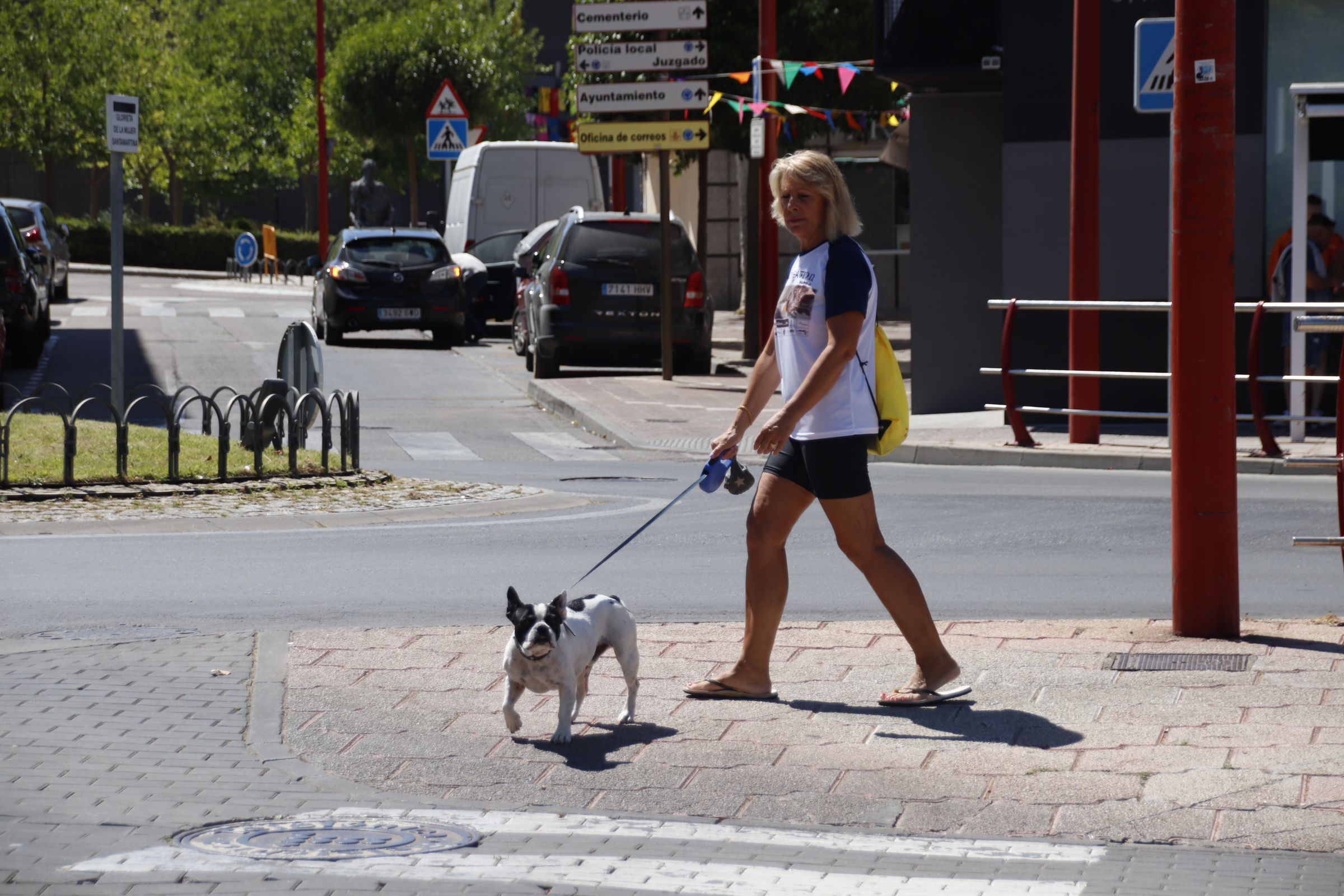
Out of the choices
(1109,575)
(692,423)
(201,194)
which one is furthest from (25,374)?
(201,194)

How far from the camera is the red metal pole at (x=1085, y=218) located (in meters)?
14.8

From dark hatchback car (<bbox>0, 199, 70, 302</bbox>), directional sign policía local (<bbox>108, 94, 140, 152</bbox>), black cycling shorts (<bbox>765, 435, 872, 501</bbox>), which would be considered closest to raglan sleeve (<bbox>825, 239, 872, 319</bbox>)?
black cycling shorts (<bbox>765, 435, 872, 501</bbox>)

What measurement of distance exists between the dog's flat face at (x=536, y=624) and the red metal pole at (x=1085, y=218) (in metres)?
9.82

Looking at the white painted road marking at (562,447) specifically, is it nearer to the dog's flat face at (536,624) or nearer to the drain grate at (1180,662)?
the drain grate at (1180,662)

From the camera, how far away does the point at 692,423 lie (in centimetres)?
1708

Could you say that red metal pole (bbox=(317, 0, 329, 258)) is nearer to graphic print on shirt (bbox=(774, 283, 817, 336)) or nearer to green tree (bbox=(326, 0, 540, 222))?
green tree (bbox=(326, 0, 540, 222))

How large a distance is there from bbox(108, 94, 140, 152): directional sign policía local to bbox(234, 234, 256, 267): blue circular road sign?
30983 mm

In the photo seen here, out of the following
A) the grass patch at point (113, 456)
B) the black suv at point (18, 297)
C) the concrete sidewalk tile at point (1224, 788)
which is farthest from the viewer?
the black suv at point (18, 297)

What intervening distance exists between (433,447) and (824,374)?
33.3 feet

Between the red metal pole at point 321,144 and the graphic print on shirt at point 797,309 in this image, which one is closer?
the graphic print on shirt at point 797,309

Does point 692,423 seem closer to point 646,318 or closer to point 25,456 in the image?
point 646,318

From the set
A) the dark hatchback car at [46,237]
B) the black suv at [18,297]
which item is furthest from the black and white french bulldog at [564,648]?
the dark hatchback car at [46,237]

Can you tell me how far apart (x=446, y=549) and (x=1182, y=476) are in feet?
14.1

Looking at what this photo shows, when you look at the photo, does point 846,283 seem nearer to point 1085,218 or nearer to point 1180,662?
point 1180,662
